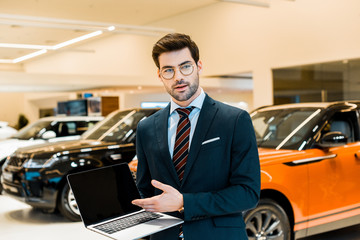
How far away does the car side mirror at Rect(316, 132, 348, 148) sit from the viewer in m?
4.22

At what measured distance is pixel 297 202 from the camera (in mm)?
4070

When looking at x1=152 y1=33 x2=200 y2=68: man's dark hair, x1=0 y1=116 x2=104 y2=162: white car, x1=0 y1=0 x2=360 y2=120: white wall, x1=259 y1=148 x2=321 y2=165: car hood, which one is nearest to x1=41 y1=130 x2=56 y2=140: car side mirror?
x1=0 y1=116 x2=104 y2=162: white car

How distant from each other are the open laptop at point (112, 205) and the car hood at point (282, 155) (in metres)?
2.22

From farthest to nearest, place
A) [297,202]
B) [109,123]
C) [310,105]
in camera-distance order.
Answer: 1. [109,123]
2. [310,105]
3. [297,202]

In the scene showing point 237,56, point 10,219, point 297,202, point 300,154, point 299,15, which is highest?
point 299,15

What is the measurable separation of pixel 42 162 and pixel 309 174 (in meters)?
3.82

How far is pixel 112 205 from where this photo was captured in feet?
6.24

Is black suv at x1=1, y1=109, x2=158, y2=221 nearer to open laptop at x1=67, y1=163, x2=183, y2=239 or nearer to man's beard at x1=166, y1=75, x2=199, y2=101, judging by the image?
open laptop at x1=67, y1=163, x2=183, y2=239

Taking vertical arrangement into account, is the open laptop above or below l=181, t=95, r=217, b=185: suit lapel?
below

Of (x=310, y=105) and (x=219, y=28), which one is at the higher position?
(x=219, y=28)

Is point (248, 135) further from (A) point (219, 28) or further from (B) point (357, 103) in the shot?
(A) point (219, 28)

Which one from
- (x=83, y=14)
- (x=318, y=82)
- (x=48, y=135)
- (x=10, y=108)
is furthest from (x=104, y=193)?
(x=10, y=108)

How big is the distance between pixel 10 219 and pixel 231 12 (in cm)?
1224

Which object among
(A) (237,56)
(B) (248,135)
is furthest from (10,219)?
(A) (237,56)
